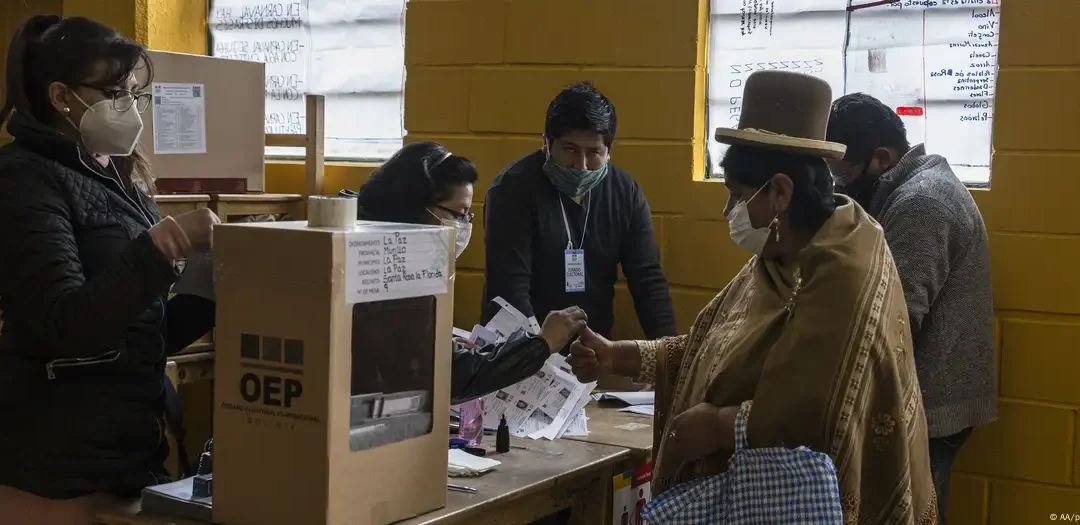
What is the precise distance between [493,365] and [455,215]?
40 centimetres

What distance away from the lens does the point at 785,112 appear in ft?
6.36

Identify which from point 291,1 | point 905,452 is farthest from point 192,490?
point 291,1

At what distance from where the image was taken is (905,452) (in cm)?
182

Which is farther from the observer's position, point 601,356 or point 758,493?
point 601,356

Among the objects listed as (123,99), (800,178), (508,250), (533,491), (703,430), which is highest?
(123,99)

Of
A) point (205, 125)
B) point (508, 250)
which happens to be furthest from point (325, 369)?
point (205, 125)

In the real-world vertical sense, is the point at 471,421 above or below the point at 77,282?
below

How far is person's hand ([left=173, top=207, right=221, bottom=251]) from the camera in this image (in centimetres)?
173

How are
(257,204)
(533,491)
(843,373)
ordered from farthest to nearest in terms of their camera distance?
(257,204)
(533,491)
(843,373)

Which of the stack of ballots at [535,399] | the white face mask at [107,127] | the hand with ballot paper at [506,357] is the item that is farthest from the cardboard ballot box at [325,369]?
the stack of ballots at [535,399]

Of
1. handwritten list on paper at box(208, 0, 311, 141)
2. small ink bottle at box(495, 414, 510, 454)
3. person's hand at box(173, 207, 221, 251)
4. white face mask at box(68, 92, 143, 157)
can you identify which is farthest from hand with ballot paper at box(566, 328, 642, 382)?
handwritten list on paper at box(208, 0, 311, 141)

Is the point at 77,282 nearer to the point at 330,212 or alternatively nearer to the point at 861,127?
A: the point at 330,212

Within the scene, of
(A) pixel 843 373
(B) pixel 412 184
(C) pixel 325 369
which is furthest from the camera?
(B) pixel 412 184

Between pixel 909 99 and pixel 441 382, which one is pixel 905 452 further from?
pixel 909 99
